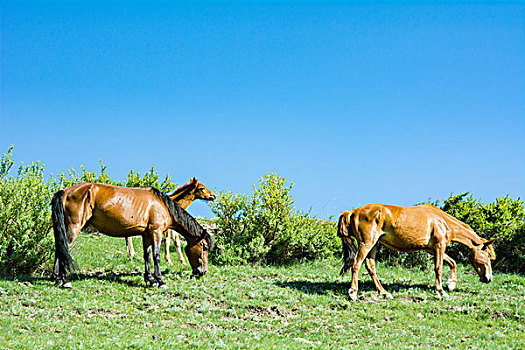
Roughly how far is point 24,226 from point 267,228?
6954 mm

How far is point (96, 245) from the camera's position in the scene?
59.1 ft

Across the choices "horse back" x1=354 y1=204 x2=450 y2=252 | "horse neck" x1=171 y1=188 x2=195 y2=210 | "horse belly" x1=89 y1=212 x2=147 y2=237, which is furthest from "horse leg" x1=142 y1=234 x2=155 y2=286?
"horse back" x1=354 y1=204 x2=450 y2=252

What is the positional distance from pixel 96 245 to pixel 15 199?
216 inches

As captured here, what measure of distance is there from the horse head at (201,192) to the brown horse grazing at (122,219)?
2.22 meters

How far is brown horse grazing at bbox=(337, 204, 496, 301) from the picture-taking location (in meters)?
11.5

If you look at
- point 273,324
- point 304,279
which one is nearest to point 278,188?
point 304,279

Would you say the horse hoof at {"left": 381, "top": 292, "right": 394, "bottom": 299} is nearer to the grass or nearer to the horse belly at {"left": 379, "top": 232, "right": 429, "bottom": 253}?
the grass

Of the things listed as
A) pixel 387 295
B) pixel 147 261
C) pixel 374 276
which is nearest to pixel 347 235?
pixel 374 276

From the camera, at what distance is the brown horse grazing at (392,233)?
1152 centimetres

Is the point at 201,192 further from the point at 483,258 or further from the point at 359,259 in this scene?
the point at 483,258

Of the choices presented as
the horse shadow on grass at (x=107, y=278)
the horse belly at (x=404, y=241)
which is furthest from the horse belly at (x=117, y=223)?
the horse belly at (x=404, y=241)

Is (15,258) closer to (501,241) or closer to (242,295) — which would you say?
(242,295)

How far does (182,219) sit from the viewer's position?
42.6 ft

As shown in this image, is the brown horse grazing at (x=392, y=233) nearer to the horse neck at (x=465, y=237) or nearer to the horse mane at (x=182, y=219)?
the horse neck at (x=465, y=237)
